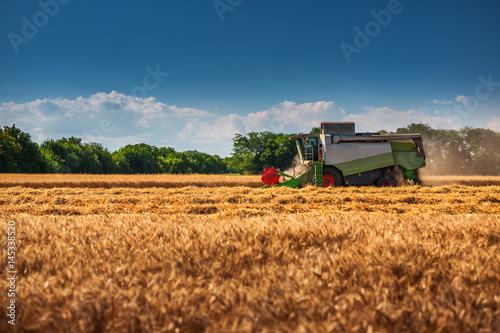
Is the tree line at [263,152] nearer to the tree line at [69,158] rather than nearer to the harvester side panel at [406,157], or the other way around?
the tree line at [69,158]

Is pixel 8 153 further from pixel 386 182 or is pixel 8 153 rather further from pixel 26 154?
pixel 386 182

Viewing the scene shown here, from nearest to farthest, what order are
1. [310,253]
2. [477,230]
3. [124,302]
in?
[124,302]
[310,253]
[477,230]

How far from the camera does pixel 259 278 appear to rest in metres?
2.16

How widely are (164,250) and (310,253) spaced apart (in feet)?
3.89

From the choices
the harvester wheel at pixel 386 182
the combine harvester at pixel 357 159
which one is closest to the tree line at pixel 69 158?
the combine harvester at pixel 357 159

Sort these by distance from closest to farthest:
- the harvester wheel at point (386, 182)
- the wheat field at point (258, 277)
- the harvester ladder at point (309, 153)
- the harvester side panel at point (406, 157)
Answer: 1. the wheat field at point (258, 277)
2. the harvester wheel at point (386, 182)
3. the harvester side panel at point (406, 157)
4. the harvester ladder at point (309, 153)

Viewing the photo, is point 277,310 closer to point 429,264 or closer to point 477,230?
point 429,264

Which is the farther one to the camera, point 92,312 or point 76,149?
point 76,149

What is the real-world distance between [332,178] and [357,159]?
5.01ft

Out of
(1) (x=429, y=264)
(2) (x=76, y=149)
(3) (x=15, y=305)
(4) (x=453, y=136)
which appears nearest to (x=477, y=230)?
(1) (x=429, y=264)

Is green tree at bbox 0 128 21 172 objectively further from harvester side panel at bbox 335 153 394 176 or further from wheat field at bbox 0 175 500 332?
wheat field at bbox 0 175 500 332

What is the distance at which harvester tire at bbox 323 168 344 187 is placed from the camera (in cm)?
1470

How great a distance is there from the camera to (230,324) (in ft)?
5.33

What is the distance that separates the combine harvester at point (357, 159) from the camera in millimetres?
14828
